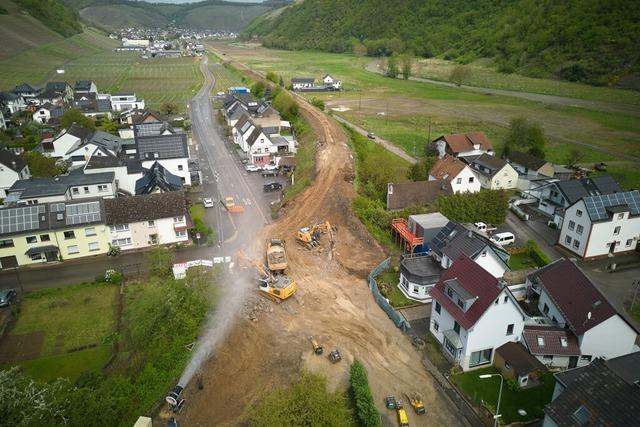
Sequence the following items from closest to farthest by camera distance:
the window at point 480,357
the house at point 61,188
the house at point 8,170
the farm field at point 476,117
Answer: the window at point 480,357, the house at point 61,188, the house at point 8,170, the farm field at point 476,117

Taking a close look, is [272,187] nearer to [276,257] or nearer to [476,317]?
[276,257]

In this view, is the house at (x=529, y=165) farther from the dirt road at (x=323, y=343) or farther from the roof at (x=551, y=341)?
the roof at (x=551, y=341)

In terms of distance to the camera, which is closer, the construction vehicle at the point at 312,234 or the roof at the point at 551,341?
the roof at the point at 551,341

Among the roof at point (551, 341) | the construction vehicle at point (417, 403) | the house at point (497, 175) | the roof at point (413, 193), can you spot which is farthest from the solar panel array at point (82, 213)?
the house at point (497, 175)

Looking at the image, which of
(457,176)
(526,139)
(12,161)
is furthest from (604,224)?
(12,161)

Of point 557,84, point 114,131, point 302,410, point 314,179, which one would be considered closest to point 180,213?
point 314,179

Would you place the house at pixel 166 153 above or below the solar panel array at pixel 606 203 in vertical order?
below

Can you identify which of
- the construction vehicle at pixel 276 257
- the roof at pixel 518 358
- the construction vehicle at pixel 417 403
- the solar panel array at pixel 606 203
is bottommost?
the construction vehicle at pixel 417 403

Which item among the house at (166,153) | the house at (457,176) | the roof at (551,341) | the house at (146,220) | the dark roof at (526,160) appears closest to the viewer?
the roof at (551,341)
